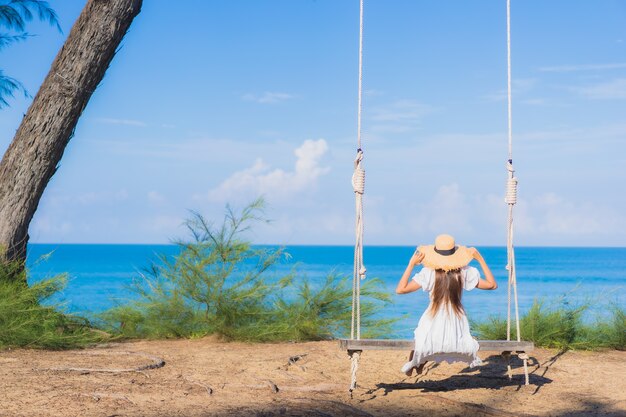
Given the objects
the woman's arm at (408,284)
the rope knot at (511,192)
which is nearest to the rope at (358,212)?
the woman's arm at (408,284)

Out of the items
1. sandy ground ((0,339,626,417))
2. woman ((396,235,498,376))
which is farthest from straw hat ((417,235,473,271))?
sandy ground ((0,339,626,417))

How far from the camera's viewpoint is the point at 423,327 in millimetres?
5352

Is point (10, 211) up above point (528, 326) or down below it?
above

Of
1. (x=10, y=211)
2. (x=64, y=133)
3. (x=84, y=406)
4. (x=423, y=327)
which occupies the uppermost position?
(x=64, y=133)

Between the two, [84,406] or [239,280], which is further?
[239,280]

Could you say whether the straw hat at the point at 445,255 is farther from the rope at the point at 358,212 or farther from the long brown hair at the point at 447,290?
the rope at the point at 358,212

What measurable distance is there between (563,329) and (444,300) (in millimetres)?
3060

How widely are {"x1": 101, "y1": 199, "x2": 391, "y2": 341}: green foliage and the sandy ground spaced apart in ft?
1.88

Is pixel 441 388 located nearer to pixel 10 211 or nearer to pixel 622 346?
pixel 622 346

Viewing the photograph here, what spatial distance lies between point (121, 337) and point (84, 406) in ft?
12.0

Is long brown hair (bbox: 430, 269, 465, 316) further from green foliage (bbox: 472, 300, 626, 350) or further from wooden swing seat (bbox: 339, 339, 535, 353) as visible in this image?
green foliage (bbox: 472, 300, 626, 350)

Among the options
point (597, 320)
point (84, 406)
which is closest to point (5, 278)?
point (84, 406)

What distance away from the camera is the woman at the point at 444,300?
5.32 m

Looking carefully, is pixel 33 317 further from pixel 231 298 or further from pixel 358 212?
pixel 358 212
